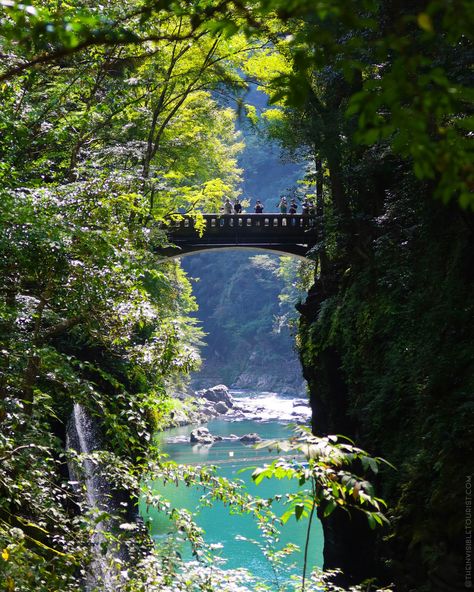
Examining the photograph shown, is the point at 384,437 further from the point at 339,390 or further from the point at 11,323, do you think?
the point at 11,323

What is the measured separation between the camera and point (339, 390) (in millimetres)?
10250

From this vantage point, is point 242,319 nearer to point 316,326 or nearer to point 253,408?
point 253,408

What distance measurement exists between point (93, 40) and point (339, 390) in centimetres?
915

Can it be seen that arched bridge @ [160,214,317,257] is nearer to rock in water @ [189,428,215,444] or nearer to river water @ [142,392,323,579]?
river water @ [142,392,323,579]

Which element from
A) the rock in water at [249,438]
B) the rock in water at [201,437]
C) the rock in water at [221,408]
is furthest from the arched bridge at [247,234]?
the rock in water at [221,408]

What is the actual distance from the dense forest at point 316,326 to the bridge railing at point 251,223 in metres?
5.79

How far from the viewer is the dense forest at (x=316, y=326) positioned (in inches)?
59.6

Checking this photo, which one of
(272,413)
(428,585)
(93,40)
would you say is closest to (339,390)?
(428,585)

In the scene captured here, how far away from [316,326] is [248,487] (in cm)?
964

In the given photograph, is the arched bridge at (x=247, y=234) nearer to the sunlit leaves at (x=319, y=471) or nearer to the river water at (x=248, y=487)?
the river water at (x=248, y=487)

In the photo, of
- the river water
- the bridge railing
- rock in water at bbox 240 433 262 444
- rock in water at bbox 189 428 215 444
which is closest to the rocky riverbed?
the river water

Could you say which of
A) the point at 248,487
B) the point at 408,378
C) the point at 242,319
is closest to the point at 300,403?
the point at 242,319

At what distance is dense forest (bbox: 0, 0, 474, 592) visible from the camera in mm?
1513

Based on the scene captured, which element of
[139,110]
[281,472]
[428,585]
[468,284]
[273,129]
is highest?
[273,129]
